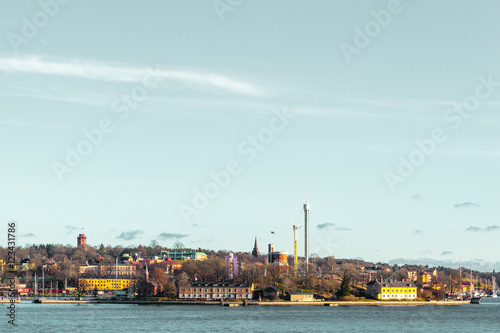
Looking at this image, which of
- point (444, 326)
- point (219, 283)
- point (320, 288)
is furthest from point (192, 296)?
point (444, 326)

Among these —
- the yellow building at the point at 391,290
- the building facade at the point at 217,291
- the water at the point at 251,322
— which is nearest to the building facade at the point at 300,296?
the building facade at the point at 217,291

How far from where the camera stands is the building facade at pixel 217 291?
155 m

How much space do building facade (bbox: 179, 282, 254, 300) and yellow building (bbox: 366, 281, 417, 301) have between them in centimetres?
2573

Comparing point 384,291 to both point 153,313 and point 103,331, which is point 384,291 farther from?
point 103,331

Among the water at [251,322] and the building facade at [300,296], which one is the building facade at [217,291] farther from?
the water at [251,322]

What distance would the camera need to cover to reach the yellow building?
534 ft

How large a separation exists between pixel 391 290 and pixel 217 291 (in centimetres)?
3526

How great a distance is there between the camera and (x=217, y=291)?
15550 cm

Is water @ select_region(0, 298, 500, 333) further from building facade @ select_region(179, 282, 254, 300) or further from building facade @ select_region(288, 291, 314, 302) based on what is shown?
building facade @ select_region(179, 282, 254, 300)

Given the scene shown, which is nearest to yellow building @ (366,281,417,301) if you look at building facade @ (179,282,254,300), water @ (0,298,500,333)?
building facade @ (179,282,254,300)

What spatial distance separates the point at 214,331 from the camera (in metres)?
86.8

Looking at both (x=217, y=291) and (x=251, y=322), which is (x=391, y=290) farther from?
(x=251, y=322)

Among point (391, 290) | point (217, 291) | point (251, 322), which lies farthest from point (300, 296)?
point (251, 322)

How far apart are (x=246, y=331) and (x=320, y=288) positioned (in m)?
82.8
